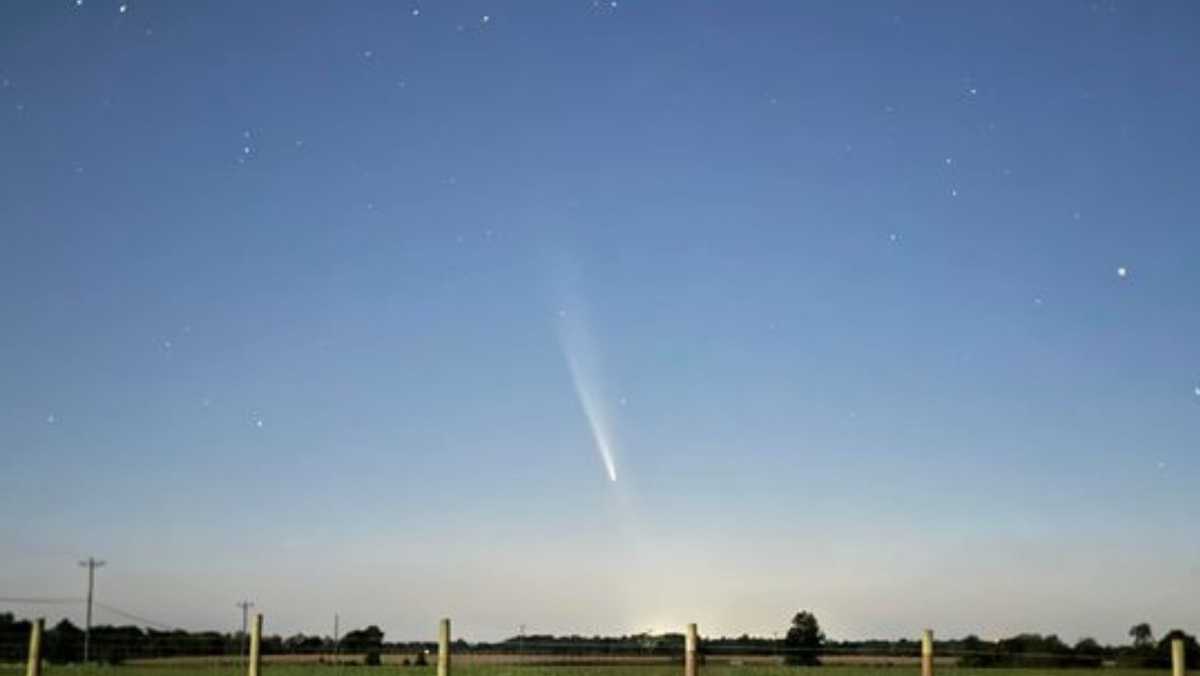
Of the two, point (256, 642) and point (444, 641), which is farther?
point (256, 642)

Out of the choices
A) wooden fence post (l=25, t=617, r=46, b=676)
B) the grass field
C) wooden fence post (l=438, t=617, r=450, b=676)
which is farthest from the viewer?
the grass field

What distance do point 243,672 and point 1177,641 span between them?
28.0m

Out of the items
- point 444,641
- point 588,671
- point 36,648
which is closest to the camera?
point 444,641

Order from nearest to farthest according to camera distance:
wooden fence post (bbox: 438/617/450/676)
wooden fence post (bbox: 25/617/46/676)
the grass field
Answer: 1. wooden fence post (bbox: 438/617/450/676)
2. wooden fence post (bbox: 25/617/46/676)
3. the grass field

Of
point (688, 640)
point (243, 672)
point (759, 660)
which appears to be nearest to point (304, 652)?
point (243, 672)

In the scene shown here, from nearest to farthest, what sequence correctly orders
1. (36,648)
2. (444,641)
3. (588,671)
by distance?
(444,641) < (36,648) < (588,671)

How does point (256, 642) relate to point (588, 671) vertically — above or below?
above

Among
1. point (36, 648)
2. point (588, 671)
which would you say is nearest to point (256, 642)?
point (36, 648)

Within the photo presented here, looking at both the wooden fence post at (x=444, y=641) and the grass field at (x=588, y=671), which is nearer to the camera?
the wooden fence post at (x=444, y=641)

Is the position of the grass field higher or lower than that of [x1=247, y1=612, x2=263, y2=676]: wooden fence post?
lower

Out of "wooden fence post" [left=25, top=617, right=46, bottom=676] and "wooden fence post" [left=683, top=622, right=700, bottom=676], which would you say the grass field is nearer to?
"wooden fence post" [left=683, top=622, right=700, bottom=676]

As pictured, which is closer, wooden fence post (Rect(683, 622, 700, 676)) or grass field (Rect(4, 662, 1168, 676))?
wooden fence post (Rect(683, 622, 700, 676))

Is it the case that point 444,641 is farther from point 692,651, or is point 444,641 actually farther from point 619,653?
point 619,653

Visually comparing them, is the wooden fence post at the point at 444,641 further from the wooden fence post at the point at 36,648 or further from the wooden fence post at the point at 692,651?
the wooden fence post at the point at 36,648
